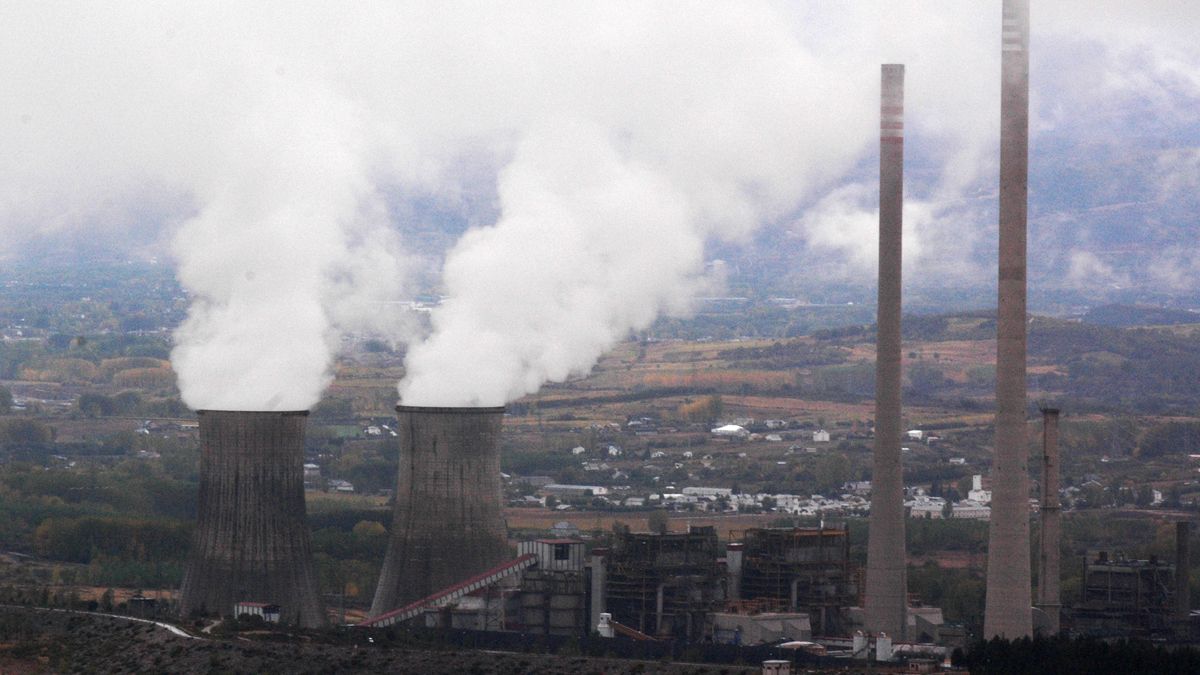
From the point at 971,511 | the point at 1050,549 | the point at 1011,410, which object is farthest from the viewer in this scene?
the point at 971,511

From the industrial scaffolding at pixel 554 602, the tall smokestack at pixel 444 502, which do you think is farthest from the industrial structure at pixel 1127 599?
the tall smokestack at pixel 444 502

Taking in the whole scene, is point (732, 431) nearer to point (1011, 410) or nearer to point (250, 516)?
point (250, 516)

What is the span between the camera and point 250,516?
43.6m

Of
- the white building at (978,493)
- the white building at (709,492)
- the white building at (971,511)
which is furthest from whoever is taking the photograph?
the white building at (709,492)

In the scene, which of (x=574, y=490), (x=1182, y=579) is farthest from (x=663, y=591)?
(x=574, y=490)

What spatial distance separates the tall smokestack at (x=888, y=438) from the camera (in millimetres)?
48281

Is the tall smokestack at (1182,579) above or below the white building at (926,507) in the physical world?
below

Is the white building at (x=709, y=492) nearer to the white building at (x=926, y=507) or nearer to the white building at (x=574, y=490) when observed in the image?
the white building at (x=574, y=490)

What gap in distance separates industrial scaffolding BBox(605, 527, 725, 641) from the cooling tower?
6563 mm

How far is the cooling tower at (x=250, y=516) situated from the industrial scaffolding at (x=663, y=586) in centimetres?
656

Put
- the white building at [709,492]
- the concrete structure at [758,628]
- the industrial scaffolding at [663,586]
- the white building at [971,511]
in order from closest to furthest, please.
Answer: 1. the concrete structure at [758,628]
2. the industrial scaffolding at [663,586]
3. the white building at [971,511]
4. the white building at [709,492]

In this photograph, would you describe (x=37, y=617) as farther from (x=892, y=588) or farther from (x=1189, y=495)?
(x=1189, y=495)

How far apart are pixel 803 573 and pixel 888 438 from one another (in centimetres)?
388

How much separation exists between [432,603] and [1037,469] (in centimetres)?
4800
